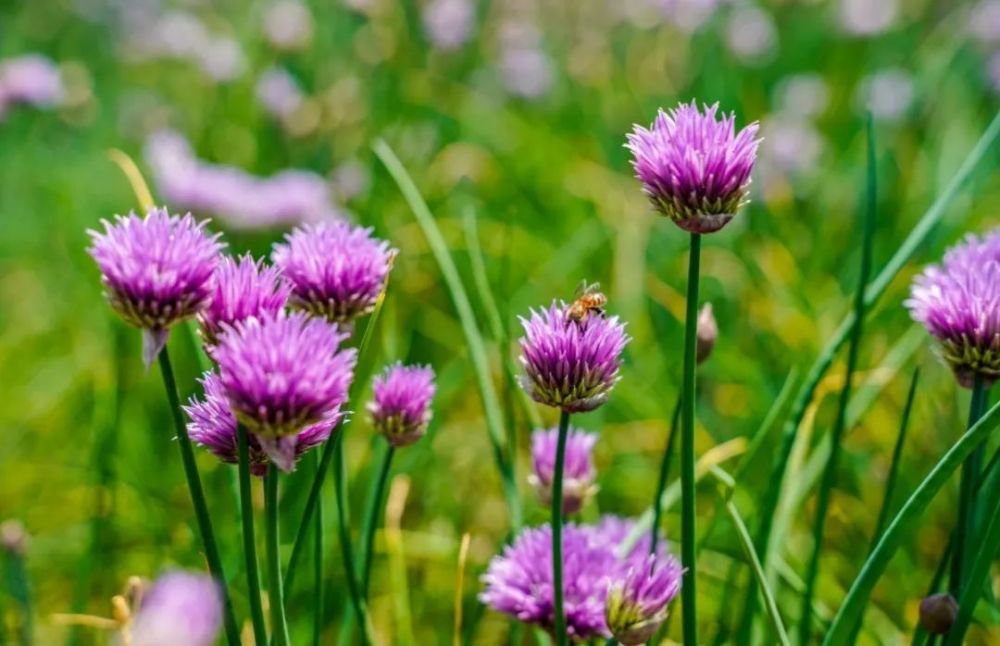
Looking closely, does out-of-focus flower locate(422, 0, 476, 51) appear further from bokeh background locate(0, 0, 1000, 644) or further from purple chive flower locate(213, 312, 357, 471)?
purple chive flower locate(213, 312, 357, 471)

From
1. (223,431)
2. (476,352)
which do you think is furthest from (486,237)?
(223,431)

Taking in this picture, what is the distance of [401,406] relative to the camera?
2.44ft

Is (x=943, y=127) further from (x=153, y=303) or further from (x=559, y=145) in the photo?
(x=153, y=303)

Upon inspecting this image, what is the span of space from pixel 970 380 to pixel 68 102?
6.55 feet

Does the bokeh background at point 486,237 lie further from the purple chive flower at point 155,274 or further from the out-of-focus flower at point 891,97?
the purple chive flower at point 155,274

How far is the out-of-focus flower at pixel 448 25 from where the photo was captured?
275 cm

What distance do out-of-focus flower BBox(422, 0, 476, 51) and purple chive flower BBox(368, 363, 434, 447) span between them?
2126mm

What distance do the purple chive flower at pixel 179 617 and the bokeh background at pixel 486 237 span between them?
19.7 inches

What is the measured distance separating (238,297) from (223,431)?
0.08m

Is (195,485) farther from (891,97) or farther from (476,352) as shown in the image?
(891,97)

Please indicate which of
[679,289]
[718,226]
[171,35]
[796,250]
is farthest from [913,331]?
[171,35]

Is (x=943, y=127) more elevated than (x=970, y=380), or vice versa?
(x=943, y=127)

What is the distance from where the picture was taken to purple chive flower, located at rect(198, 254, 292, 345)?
0.61 metres

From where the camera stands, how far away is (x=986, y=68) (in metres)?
2.64
